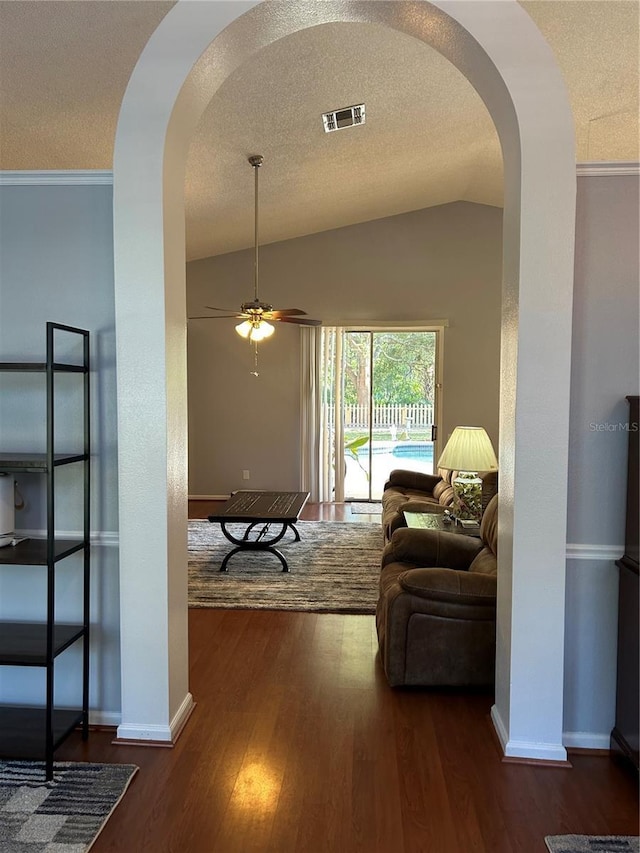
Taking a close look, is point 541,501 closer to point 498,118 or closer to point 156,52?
point 498,118

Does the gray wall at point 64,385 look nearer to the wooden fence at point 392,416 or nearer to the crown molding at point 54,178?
the crown molding at point 54,178

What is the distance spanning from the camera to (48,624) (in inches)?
83.0

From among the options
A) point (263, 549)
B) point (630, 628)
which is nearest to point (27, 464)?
point (630, 628)

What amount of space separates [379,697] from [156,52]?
9.57 ft

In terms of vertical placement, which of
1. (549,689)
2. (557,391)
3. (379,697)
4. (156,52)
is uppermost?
(156,52)

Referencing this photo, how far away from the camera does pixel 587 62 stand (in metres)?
3.65

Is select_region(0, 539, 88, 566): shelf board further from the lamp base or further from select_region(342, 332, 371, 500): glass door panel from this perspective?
select_region(342, 332, 371, 500): glass door panel

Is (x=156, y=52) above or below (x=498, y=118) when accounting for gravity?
above

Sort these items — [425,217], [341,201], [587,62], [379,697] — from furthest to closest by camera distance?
1. [425,217]
2. [341,201]
3. [587,62]
4. [379,697]

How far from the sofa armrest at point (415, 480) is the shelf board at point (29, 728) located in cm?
432

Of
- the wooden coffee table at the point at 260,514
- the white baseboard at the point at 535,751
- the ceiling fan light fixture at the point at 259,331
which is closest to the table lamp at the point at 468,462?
the wooden coffee table at the point at 260,514

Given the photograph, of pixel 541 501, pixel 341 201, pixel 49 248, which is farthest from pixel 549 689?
pixel 341 201

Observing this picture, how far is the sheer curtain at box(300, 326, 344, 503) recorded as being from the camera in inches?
303

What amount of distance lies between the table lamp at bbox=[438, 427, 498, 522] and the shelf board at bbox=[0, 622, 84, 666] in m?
2.57
